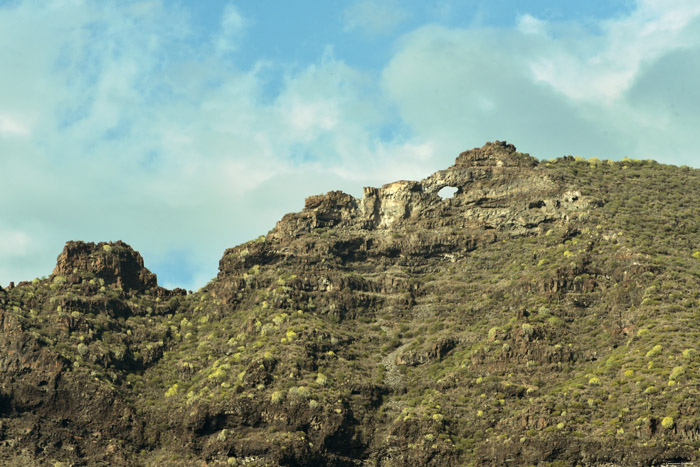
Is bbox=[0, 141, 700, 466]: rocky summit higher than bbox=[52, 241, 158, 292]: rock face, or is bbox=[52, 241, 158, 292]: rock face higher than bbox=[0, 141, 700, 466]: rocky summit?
bbox=[52, 241, 158, 292]: rock face

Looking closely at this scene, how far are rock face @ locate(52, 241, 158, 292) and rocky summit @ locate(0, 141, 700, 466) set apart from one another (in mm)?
372

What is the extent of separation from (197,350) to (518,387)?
49.8 meters

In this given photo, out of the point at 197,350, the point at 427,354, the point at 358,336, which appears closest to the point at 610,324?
the point at 427,354

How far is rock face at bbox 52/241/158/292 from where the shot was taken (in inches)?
7023

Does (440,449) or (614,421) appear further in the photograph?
(440,449)

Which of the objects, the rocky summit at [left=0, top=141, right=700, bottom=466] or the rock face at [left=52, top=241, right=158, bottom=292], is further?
the rock face at [left=52, top=241, right=158, bottom=292]

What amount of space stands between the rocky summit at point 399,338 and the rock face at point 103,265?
37 cm

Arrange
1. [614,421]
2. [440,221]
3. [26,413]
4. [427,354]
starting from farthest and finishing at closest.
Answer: [440,221] < [427,354] < [26,413] < [614,421]

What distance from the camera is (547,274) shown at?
540 feet

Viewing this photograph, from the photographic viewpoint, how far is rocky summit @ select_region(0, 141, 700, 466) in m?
137

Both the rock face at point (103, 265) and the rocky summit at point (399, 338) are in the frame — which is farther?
the rock face at point (103, 265)

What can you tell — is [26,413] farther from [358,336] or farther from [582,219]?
[582,219]

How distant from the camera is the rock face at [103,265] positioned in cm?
17838

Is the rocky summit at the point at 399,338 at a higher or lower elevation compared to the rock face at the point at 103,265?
lower
